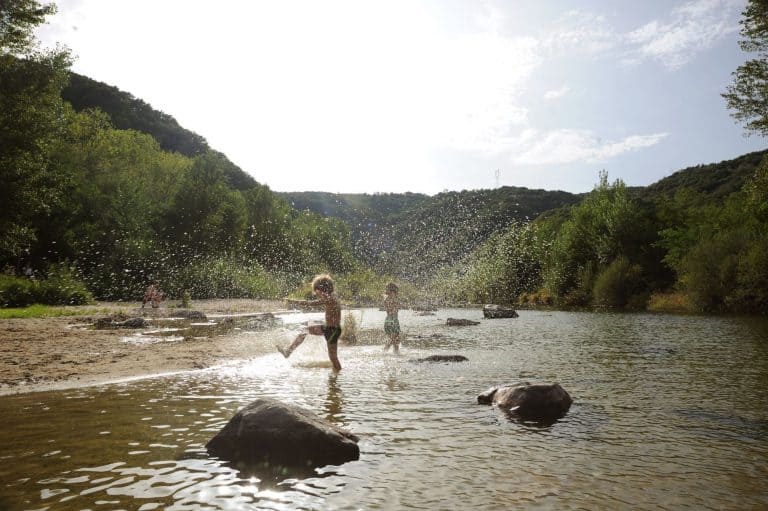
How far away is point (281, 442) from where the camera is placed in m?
5.93

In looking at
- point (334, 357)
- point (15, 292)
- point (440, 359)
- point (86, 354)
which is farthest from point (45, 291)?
point (440, 359)

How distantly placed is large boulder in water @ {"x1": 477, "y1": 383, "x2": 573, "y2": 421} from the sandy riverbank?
7.88m

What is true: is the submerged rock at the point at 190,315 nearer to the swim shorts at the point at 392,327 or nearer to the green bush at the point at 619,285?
the swim shorts at the point at 392,327

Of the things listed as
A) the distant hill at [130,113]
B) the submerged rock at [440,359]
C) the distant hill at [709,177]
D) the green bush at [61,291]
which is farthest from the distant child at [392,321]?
the distant hill at [130,113]

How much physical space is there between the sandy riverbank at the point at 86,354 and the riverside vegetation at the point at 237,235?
13.7m

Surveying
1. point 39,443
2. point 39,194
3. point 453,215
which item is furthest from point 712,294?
point 453,215

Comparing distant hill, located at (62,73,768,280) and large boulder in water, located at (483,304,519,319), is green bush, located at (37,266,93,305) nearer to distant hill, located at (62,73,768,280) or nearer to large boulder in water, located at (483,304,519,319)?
large boulder in water, located at (483,304,519,319)

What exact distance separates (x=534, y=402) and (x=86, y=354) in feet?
40.0

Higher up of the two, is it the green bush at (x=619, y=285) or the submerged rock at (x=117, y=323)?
the green bush at (x=619, y=285)

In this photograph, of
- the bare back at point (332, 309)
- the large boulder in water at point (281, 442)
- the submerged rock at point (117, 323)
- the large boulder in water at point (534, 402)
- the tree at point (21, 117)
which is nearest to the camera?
the large boulder in water at point (281, 442)

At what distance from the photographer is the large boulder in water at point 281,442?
5.83 m

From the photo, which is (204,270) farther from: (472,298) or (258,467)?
(258,467)

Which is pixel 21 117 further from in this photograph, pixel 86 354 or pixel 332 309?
pixel 332 309

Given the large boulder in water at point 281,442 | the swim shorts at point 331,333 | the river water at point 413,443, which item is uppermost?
the swim shorts at point 331,333
